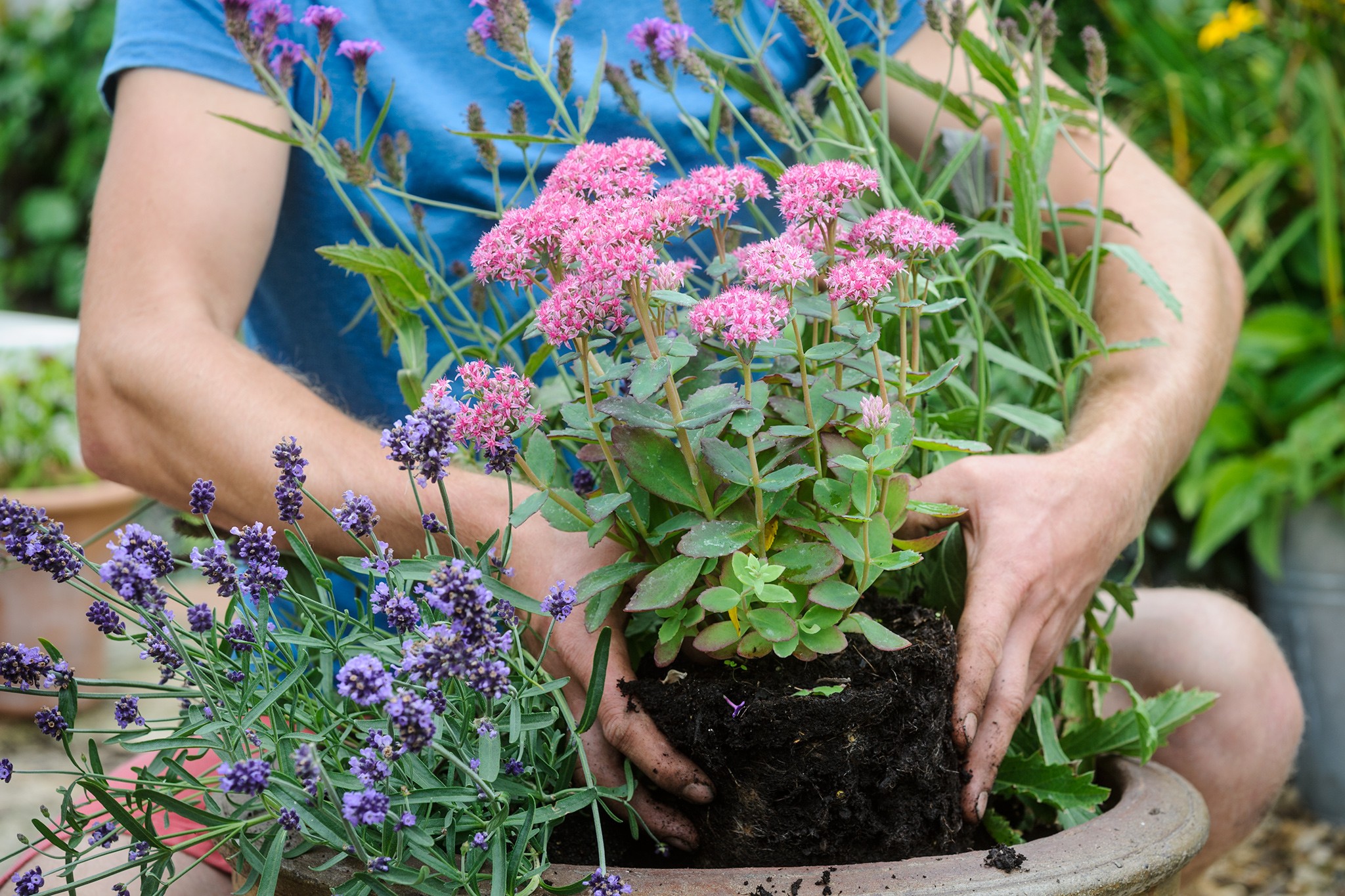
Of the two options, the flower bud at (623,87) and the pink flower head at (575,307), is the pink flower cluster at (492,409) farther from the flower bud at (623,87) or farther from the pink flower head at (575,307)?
the flower bud at (623,87)

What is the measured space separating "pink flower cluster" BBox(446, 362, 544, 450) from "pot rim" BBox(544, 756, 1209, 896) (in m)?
0.25

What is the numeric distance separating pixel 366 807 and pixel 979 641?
1.29 feet

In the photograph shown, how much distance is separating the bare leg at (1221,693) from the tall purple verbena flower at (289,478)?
86 centimetres

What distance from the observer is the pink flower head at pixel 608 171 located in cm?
60

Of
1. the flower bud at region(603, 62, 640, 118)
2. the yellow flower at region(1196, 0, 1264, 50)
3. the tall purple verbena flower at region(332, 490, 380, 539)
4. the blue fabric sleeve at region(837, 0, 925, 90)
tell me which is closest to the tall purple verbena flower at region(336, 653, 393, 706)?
the tall purple verbena flower at region(332, 490, 380, 539)

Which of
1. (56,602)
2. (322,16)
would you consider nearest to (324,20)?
(322,16)

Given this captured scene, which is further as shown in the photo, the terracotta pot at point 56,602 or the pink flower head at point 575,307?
the terracotta pot at point 56,602

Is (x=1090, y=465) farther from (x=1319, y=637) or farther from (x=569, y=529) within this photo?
(x=1319, y=637)

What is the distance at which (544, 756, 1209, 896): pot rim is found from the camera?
0.57 meters

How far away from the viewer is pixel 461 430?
0.59m

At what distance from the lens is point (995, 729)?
68cm

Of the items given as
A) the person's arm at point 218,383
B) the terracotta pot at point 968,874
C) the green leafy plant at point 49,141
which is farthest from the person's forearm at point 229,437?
the green leafy plant at point 49,141

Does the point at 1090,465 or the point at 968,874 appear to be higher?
the point at 1090,465

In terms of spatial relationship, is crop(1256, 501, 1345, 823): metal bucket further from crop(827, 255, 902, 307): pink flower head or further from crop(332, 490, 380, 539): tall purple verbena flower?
crop(332, 490, 380, 539): tall purple verbena flower
